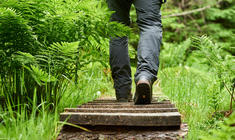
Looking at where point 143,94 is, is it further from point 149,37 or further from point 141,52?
point 149,37

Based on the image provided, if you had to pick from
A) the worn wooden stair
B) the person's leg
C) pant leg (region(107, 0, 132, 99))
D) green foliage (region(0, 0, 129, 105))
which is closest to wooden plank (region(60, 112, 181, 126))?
the worn wooden stair

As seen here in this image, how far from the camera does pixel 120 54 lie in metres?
2.60

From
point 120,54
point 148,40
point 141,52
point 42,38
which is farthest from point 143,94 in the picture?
point 42,38

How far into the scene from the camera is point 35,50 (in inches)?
75.2

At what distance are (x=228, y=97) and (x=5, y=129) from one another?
7.61 ft

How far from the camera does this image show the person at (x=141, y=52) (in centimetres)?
209

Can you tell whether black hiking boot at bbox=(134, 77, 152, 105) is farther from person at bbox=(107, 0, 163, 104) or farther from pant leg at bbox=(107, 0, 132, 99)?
pant leg at bbox=(107, 0, 132, 99)

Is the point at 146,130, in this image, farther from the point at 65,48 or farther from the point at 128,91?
the point at 128,91

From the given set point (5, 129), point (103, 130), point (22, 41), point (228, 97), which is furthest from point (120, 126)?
point (228, 97)

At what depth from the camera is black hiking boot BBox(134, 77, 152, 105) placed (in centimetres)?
198

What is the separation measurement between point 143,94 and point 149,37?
527mm

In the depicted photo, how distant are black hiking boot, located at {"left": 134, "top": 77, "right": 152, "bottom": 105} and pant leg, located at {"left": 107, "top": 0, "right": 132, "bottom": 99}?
1.72 feet

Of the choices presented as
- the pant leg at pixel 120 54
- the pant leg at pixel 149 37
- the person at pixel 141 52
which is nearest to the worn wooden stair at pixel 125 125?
the person at pixel 141 52

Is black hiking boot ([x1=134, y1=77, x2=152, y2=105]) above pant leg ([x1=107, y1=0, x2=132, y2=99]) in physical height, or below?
below
